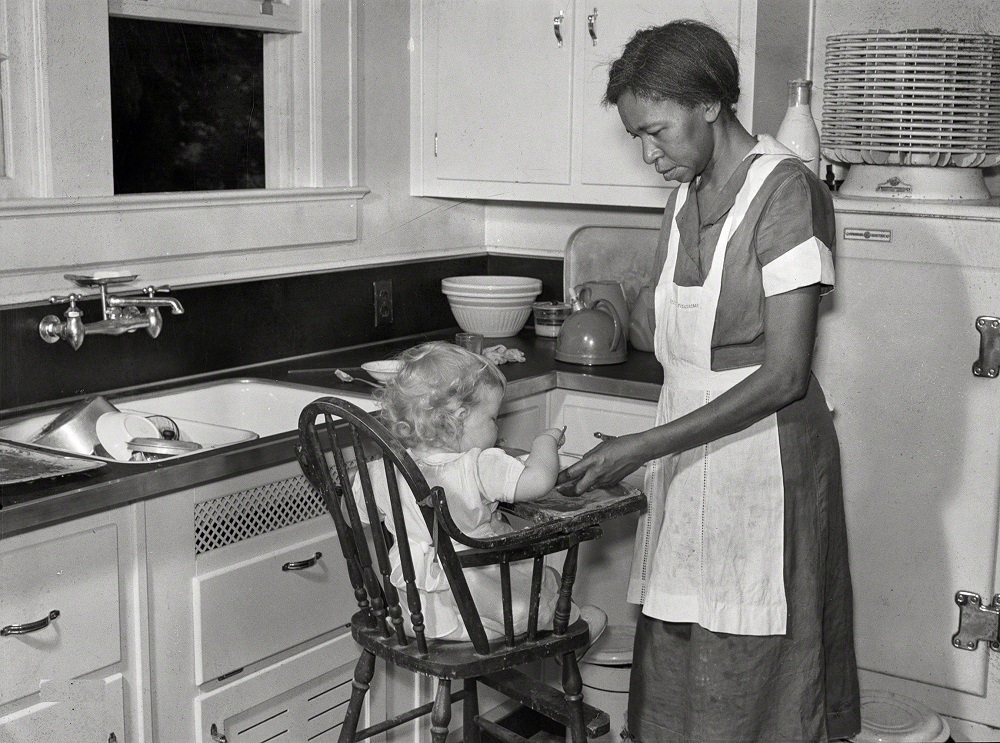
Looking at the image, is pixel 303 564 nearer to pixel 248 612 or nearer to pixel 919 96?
pixel 248 612

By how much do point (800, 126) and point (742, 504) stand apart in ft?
3.56

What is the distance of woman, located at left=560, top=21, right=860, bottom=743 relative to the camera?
80.1 inches

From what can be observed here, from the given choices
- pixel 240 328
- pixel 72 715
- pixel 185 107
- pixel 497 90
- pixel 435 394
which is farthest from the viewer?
pixel 497 90

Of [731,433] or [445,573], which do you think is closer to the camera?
[445,573]

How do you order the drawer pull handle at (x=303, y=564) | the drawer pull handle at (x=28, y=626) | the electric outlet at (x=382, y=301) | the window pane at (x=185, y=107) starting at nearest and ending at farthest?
the drawer pull handle at (x=28, y=626)
the drawer pull handle at (x=303, y=564)
the window pane at (x=185, y=107)
the electric outlet at (x=382, y=301)

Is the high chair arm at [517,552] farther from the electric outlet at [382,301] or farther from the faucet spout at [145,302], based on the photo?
the electric outlet at [382,301]

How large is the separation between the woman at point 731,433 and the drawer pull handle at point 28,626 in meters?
0.90

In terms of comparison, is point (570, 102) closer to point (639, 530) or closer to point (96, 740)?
point (639, 530)

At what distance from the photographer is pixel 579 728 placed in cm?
211

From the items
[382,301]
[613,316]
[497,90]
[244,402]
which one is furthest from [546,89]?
[244,402]

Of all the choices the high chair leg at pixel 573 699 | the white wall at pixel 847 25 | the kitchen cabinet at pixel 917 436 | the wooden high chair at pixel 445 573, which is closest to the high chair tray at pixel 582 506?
the wooden high chair at pixel 445 573

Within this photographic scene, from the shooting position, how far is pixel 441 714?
208cm

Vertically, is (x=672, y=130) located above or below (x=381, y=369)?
above

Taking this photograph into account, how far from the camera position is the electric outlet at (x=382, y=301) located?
3.40m
